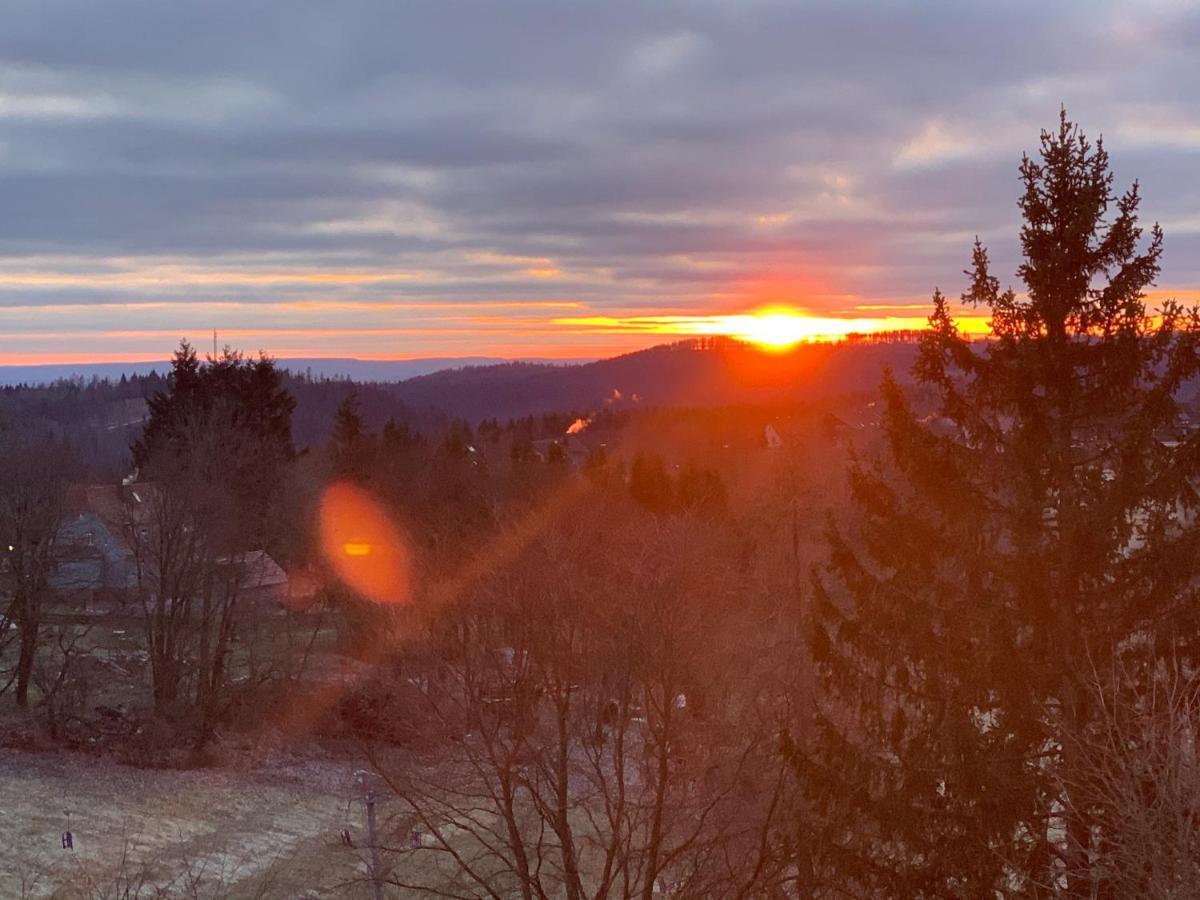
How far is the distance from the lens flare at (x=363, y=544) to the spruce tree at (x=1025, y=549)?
33998 mm

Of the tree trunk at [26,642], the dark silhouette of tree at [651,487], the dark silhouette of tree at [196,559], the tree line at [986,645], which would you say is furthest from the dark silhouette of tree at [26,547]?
the dark silhouette of tree at [651,487]

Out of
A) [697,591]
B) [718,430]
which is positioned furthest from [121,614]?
[718,430]

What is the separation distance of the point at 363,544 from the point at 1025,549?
47.3 meters

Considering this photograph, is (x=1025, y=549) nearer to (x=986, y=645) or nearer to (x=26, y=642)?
(x=986, y=645)

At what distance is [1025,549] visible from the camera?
1086 centimetres

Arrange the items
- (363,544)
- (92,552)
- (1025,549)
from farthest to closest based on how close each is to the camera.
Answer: (363,544) < (92,552) < (1025,549)

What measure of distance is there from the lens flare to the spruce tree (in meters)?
34.0

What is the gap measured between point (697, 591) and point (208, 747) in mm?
15468

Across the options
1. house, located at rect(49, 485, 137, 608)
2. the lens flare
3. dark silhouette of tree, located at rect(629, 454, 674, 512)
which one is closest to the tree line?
house, located at rect(49, 485, 137, 608)

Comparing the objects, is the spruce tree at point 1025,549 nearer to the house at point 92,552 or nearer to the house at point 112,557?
the house at point 112,557

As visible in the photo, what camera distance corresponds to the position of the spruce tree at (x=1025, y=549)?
10.5m


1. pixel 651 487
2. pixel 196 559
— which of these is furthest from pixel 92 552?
pixel 651 487

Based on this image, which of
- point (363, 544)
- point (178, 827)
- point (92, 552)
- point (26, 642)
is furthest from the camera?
point (363, 544)

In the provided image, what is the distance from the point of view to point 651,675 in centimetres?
1772
